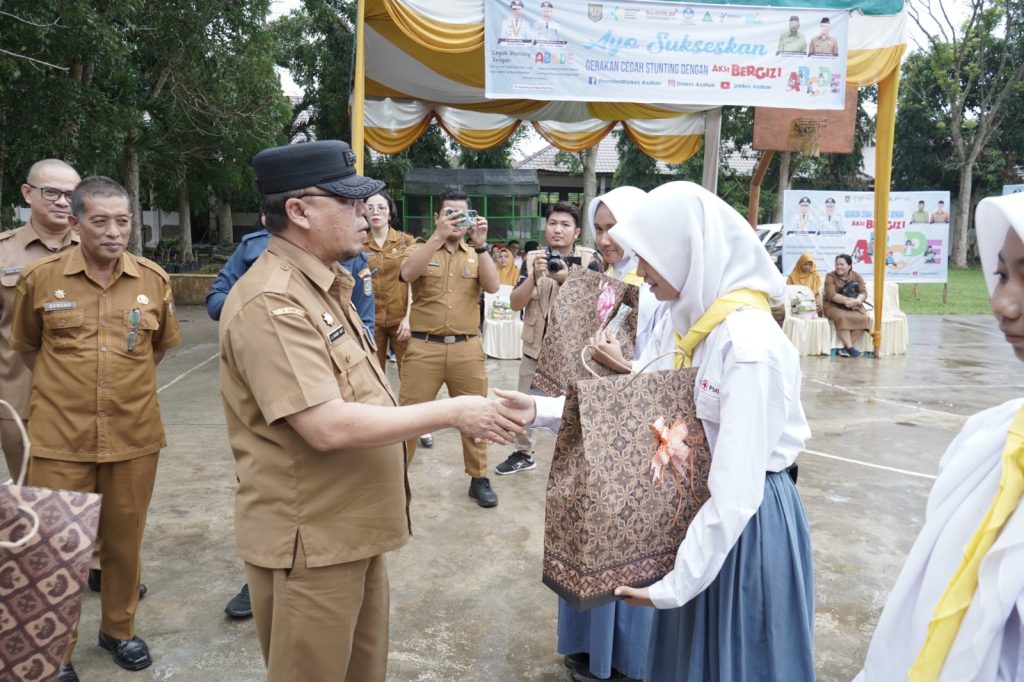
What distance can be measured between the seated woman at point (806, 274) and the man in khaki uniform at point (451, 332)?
7108mm

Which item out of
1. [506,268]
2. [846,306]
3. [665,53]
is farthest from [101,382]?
[846,306]

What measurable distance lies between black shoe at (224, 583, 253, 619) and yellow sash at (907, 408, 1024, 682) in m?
2.68

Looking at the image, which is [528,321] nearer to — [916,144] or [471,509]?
[471,509]

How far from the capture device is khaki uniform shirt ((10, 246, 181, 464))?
8.83 feet

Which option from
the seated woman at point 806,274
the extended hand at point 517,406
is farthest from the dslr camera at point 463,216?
the seated woman at point 806,274

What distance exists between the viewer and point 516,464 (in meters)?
5.06

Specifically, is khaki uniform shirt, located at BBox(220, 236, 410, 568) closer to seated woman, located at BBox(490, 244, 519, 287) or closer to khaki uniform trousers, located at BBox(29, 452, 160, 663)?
khaki uniform trousers, located at BBox(29, 452, 160, 663)

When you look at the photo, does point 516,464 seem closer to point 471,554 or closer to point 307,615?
point 471,554

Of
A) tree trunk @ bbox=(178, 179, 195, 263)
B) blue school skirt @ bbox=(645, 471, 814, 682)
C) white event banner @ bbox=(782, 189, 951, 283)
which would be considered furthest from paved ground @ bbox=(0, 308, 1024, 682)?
tree trunk @ bbox=(178, 179, 195, 263)

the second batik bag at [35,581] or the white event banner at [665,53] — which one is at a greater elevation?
the white event banner at [665,53]

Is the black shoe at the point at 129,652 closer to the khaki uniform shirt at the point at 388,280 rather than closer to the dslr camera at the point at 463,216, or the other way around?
the dslr camera at the point at 463,216

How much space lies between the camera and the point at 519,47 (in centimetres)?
610

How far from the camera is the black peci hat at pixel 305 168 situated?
1.73 meters

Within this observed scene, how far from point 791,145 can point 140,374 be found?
778 centimetres
